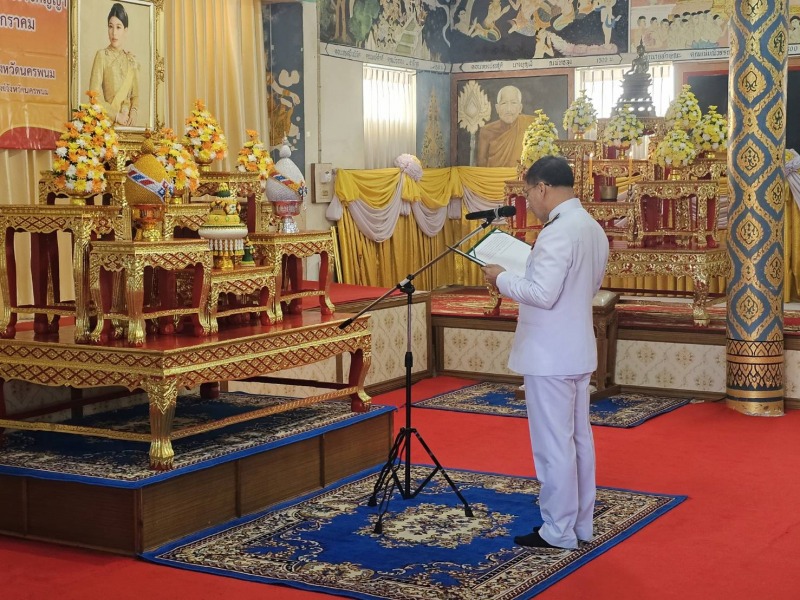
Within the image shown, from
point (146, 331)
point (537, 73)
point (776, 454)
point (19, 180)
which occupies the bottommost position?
point (776, 454)

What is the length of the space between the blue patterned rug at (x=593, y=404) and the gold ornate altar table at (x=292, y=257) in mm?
2342

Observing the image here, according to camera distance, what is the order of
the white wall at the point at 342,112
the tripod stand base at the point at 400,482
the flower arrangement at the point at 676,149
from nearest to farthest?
1. the tripod stand base at the point at 400,482
2. the flower arrangement at the point at 676,149
3. the white wall at the point at 342,112

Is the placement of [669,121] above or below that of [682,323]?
above

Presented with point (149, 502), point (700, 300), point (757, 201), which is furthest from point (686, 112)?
point (149, 502)

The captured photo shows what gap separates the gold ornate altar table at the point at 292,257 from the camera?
6.76 meters

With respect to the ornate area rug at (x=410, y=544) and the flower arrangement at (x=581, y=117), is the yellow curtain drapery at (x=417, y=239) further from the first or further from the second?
the ornate area rug at (x=410, y=544)

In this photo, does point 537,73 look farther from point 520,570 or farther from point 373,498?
point 520,570

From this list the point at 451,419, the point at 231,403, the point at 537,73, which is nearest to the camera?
the point at 231,403

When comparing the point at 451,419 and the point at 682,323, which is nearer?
the point at 451,419

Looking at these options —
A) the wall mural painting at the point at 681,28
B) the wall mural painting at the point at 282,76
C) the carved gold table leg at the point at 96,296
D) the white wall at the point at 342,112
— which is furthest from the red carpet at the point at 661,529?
the wall mural painting at the point at 681,28

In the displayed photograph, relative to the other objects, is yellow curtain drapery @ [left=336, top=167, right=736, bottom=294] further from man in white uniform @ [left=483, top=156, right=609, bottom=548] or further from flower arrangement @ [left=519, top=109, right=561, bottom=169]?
man in white uniform @ [left=483, top=156, right=609, bottom=548]

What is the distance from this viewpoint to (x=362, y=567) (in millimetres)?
5301

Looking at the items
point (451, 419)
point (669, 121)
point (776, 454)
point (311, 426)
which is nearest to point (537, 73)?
point (669, 121)

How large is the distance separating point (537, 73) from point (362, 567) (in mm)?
10292
